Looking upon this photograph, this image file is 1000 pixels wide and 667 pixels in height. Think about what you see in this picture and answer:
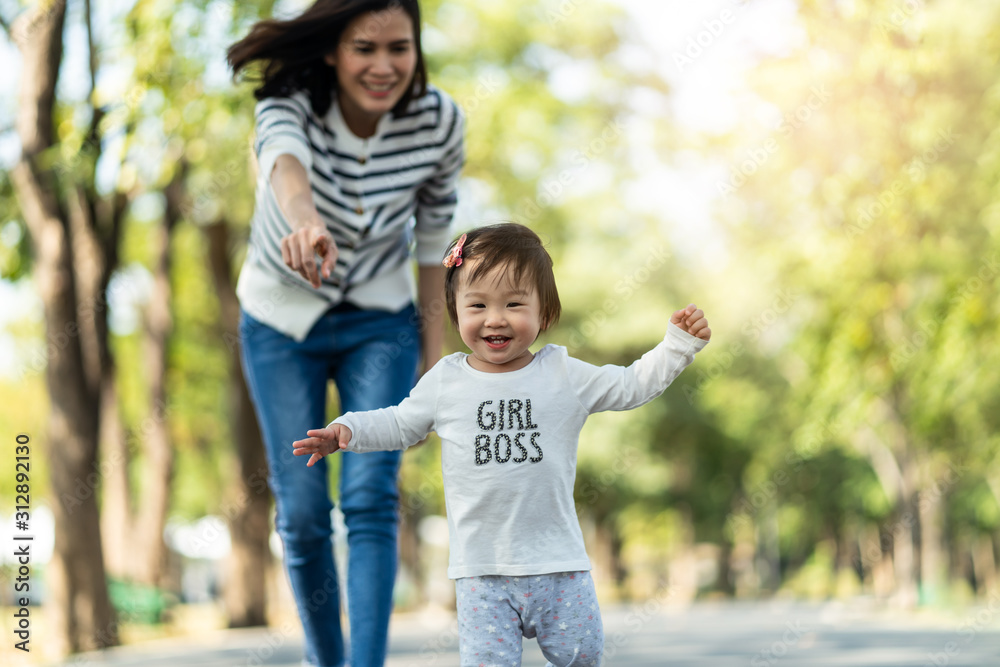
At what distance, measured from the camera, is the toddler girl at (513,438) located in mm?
2561

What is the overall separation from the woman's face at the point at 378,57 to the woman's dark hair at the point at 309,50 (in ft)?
0.09

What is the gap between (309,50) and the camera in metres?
3.40

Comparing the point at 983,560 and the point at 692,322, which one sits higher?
the point at 692,322

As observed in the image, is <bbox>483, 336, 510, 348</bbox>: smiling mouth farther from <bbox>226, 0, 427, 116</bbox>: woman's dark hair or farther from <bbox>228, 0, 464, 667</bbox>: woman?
<bbox>226, 0, 427, 116</bbox>: woman's dark hair

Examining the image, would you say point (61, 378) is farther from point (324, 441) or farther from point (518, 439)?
point (518, 439)

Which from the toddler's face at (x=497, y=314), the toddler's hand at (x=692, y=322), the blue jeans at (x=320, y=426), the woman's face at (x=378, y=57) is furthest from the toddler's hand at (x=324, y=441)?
the woman's face at (x=378, y=57)

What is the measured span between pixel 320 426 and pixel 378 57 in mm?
1110

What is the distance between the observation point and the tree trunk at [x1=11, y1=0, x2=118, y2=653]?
31.5 ft

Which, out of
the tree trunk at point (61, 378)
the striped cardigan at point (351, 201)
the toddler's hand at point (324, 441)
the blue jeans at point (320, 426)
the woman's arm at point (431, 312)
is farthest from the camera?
the tree trunk at point (61, 378)

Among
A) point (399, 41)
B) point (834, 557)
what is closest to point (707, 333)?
point (399, 41)

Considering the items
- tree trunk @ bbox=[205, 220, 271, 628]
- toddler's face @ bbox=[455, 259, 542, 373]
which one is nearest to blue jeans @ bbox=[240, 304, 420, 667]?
toddler's face @ bbox=[455, 259, 542, 373]

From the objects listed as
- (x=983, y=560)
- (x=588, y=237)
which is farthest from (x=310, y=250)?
(x=983, y=560)

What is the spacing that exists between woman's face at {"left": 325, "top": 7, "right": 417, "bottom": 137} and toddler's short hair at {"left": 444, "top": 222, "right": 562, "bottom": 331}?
31.3 inches

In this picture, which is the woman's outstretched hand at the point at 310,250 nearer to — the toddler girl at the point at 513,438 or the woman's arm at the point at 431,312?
the toddler girl at the point at 513,438
